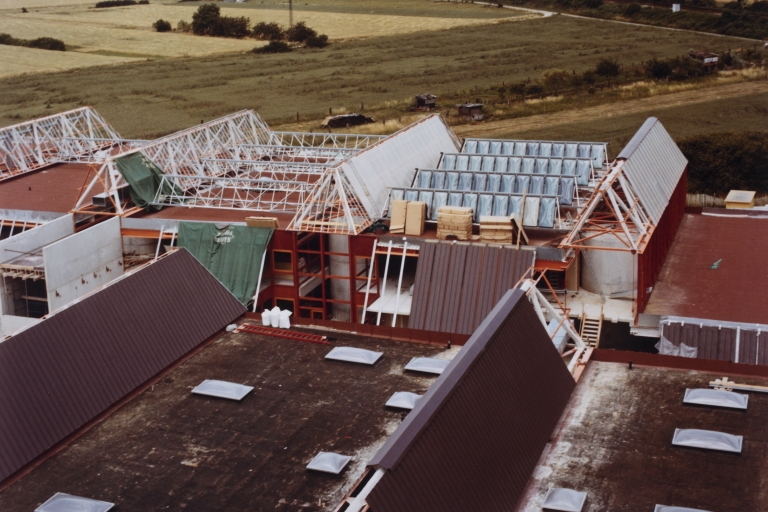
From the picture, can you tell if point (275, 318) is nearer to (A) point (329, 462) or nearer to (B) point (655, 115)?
(A) point (329, 462)

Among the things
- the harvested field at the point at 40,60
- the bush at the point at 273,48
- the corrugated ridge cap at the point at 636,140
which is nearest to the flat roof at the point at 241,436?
the corrugated ridge cap at the point at 636,140

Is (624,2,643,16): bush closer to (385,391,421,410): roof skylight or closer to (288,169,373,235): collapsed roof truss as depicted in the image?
(288,169,373,235): collapsed roof truss

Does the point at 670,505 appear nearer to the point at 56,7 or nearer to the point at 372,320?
the point at 372,320

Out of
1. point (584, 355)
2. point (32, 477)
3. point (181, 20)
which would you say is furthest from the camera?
point (181, 20)

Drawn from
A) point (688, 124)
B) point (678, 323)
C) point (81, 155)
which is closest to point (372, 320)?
point (678, 323)

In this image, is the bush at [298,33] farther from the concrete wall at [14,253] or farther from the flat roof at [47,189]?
the concrete wall at [14,253]

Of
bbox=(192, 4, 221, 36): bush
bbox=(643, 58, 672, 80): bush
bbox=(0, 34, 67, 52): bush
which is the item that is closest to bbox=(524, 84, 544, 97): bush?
bbox=(643, 58, 672, 80): bush

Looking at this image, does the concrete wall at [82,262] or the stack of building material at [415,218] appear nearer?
the concrete wall at [82,262]
